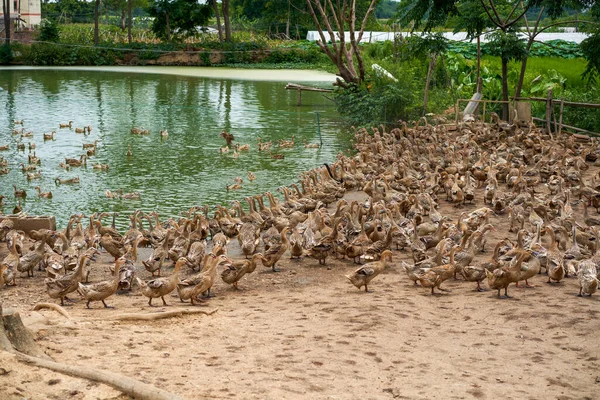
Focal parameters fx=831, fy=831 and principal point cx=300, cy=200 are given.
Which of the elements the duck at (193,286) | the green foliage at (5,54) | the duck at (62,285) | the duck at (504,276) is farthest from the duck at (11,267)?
the green foliage at (5,54)

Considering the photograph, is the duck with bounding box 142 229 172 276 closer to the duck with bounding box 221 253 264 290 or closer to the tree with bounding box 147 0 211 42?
the duck with bounding box 221 253 264 290

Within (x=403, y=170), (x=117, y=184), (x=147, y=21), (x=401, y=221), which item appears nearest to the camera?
(x=401, y=221)

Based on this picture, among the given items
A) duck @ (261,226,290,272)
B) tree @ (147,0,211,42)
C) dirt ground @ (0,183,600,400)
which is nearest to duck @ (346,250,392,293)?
dirt ground @ (0,183,600,400)

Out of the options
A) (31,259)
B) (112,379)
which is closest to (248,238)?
(31,259)

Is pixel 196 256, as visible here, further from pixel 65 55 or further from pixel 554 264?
pixel 65 55

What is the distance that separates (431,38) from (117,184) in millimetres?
12030

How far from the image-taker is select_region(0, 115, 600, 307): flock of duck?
455 inches

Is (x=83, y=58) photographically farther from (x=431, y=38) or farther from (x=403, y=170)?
(x=403, y=170)

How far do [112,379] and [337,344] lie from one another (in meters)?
2.98

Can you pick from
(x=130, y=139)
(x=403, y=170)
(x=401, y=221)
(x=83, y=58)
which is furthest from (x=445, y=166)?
(x=83, y=58)

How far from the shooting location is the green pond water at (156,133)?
66.4 ft

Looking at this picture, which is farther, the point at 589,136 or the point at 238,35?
the point at 238,35

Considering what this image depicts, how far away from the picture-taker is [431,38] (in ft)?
90.1

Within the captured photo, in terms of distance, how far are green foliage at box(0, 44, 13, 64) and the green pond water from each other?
5.62m
